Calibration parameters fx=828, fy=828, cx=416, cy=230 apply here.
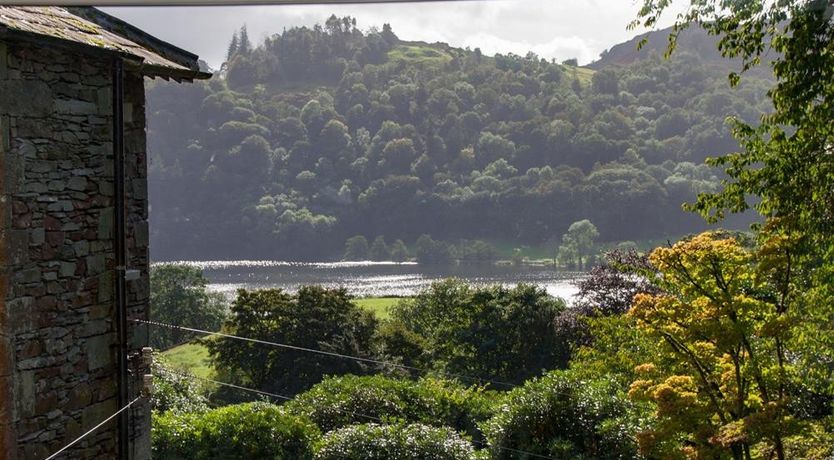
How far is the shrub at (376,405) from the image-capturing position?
28.6 ft

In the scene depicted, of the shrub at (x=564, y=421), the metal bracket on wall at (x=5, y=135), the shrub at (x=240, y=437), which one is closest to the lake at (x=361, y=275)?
the shrub at (x=564, y=421)

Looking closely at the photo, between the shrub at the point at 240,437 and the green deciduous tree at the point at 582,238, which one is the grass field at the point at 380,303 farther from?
the green deciduous tree at the point at 582,238

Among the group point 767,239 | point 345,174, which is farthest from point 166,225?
point 767,239

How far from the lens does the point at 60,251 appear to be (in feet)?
12.3

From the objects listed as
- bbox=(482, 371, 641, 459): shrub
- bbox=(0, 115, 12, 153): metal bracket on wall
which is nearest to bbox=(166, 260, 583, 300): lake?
bbox=(482, 371, 641, 459): shrub

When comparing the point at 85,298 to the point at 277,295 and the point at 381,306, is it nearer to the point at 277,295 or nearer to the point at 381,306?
the point at 277,295

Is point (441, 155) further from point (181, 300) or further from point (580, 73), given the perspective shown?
point (181, 300)

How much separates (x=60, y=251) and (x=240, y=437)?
4.18 metres

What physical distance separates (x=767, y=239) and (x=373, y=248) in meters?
43.8

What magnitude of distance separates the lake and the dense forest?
2.88 meters

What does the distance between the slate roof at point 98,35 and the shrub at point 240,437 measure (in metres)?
3.99

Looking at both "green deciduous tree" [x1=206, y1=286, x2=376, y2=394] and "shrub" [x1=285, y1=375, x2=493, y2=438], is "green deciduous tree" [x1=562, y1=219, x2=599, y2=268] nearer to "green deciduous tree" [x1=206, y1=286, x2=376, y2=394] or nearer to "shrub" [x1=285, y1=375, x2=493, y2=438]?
"green deciduous tree" [x1=206, y1=286, x2=376, y2=394]

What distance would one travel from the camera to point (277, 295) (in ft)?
54.2

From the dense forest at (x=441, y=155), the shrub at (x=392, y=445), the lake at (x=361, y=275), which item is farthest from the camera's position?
the dense forest at (x=441, y=155)
